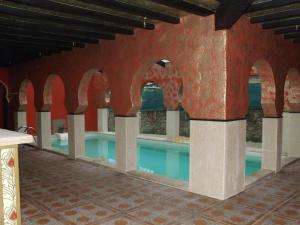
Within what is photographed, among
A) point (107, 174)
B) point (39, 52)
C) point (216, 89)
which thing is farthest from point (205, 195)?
point (39, 52)

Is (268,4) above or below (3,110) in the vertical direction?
above

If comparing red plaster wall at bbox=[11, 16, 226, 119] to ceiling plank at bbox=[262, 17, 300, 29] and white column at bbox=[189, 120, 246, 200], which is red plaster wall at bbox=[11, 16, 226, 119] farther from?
ceiling plank at bbox=[262, 17, 300, 29]

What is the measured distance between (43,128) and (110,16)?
6.06m

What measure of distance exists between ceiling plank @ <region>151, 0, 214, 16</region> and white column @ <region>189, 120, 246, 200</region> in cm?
176

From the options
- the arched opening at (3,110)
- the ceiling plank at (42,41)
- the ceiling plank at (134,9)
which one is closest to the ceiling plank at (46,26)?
the ceiling plank at (42,41)

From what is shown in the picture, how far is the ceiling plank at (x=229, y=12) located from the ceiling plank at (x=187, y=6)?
0.21 m

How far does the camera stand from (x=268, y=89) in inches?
237

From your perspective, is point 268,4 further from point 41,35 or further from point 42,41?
point 42,41

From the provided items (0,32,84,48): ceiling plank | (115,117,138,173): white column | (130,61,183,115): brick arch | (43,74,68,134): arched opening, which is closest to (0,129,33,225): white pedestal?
(115,117,138,173): white column

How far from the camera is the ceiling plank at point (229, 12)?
3.84 metres

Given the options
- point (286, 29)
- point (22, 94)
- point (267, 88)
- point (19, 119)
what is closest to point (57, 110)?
point (19, 119)

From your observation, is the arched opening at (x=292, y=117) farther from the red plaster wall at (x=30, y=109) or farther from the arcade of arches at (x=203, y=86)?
the red plaster wall at (x=30, y=109)

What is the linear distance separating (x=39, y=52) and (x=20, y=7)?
13.0ft

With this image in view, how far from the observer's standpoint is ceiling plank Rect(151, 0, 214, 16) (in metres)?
3.94
